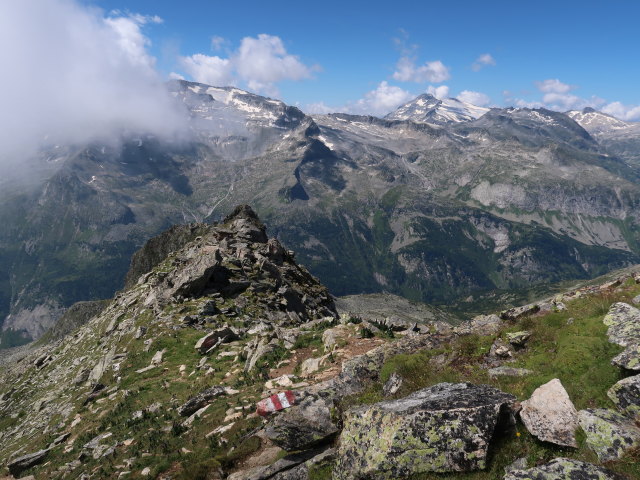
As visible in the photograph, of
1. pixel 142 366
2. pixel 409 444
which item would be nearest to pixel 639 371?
pixel 409 444

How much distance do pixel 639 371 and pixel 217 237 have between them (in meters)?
67.9

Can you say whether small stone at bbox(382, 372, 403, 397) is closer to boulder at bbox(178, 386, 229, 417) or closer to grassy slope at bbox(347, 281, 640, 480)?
grassy slope at bbox(347, 281, 640, 480)

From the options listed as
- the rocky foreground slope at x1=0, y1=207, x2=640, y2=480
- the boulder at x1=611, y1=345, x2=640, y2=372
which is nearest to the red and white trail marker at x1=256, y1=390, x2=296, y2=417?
the rocky foreground slope at x1=0, y1=207, x2=640, y2=480

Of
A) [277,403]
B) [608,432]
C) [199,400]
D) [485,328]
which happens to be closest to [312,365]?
[199,400]

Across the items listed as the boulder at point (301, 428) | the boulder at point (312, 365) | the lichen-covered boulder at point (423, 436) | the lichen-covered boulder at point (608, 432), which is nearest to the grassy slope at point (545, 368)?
the lichen-covered boulder at point (608, 432)

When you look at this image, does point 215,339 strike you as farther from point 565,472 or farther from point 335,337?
point 565,472

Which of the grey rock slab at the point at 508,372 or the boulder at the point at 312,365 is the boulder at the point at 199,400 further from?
the grey rock slab at the point at 508,372

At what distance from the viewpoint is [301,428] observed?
16.2 m

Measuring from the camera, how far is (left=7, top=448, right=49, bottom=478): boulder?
2756 cm

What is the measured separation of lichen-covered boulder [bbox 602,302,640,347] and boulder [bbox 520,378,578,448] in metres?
4.06

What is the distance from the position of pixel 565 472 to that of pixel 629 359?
5.56 metres

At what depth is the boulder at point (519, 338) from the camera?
1951 cm

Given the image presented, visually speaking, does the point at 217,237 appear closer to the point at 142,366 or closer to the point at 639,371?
the point at 142,366

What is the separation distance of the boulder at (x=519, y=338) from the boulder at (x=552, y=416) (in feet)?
20.0
